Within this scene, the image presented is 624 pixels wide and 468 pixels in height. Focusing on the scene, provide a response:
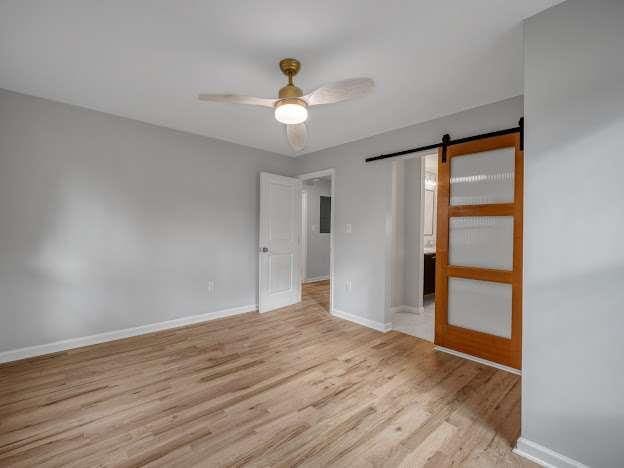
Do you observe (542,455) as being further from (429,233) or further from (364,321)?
(429,233)

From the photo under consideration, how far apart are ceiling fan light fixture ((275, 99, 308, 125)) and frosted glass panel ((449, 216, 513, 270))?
1.96m

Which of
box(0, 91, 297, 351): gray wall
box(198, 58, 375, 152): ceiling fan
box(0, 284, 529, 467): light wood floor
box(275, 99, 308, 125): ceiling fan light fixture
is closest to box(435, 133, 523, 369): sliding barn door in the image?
box(0, 284, 529, 467): light wood floor

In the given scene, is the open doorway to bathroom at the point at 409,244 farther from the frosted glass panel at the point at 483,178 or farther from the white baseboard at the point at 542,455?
the white baseboard at the point at 542,455

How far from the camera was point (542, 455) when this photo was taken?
148cm

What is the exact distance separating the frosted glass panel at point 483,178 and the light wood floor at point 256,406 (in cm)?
161

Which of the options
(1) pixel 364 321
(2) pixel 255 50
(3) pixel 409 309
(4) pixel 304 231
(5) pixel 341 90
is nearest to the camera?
(5) pixel 341 90

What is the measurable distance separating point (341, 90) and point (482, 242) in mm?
1996

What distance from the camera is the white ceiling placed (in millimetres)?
1562

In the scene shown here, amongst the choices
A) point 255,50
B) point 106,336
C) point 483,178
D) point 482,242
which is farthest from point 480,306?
point 106,336

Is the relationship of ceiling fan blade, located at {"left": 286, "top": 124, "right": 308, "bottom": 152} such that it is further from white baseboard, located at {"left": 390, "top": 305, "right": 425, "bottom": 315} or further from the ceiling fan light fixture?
white baseboard, located at {"left": 390, "top": 305, "right": 425, "bottom": 315}

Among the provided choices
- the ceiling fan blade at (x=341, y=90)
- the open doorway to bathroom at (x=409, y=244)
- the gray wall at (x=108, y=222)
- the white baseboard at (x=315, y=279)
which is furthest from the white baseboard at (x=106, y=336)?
the ceiling fan blade at (x=341, y=90)

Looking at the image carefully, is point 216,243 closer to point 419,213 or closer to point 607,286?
point 419,213

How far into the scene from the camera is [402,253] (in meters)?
4.27

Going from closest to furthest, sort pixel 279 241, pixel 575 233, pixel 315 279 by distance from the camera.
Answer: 1. pixel 575 233
2. pixel 279 241
3. pixel 315 279
